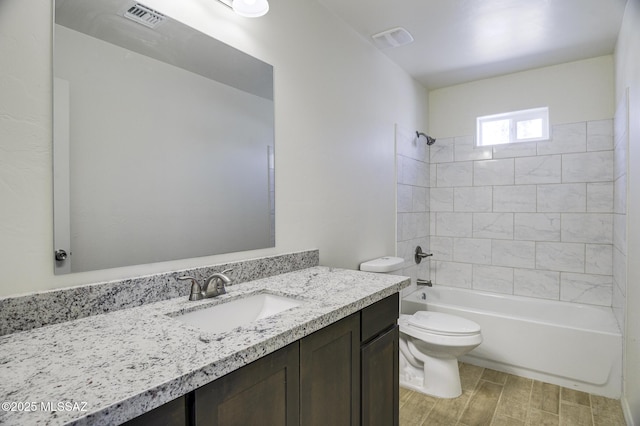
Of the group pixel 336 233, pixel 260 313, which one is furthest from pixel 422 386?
pixel 260 313

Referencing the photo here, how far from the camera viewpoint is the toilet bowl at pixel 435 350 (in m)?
2.21

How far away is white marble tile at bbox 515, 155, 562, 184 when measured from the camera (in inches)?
117

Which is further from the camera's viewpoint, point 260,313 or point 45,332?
point 260,313

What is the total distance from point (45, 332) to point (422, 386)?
Result: 2.28 meters

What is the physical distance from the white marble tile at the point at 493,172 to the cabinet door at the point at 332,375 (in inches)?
103

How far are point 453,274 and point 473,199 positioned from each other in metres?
0.79

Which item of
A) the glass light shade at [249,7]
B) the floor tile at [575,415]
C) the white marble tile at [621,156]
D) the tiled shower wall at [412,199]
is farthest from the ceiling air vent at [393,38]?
the floor tile at [575,415]

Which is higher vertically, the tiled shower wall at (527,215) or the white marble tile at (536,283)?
the tiled shower wall at (527,215)

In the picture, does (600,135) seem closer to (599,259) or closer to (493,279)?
(599,259)

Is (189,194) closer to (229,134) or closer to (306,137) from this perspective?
(229,134)

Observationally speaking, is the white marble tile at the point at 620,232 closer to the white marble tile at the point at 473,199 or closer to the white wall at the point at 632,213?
the white wall at the point at 632,213

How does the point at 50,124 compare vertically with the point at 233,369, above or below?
above

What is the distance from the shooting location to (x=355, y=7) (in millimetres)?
2055

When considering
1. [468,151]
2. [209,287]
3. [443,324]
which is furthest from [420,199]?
[209,287]
